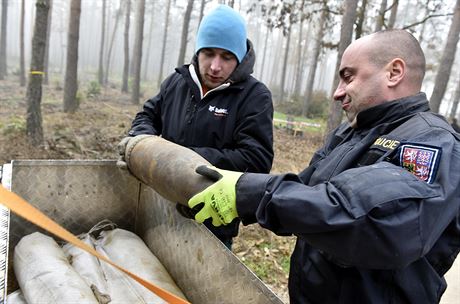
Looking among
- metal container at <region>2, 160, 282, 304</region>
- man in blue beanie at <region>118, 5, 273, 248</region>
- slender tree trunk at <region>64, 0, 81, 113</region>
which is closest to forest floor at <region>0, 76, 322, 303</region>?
slender tree trunk at <region>64, 0, 81, 113</region>

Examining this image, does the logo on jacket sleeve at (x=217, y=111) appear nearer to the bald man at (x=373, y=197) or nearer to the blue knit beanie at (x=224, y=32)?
the blue knit beanie at (x=224, y=32)

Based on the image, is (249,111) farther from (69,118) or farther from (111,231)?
(69,118)

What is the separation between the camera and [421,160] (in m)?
1.17

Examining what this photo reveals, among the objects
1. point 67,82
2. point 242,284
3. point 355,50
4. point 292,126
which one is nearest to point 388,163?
point 355,50

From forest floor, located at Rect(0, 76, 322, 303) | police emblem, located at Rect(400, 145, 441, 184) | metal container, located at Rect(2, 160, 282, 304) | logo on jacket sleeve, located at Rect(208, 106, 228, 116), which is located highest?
police emblem, located at Rect(400, 145, 441, 184)

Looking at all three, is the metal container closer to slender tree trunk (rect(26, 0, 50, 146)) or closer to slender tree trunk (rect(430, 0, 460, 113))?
slender tree trunk (rect(26, 0, 50, 146))

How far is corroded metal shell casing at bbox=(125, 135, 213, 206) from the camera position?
160cm

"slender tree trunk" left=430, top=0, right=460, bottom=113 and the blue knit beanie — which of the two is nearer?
the blue knit beanie

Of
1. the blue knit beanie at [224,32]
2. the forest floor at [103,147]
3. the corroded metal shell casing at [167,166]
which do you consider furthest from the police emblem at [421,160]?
the forest floor at [103,147]

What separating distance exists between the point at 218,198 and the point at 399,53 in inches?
39.6

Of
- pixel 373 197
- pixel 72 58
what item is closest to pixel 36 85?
pixel 72 58

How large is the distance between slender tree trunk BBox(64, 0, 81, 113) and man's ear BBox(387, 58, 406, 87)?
11.4 metres

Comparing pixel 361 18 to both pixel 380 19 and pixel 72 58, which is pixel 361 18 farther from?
pixel 72 58

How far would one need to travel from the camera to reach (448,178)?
1122mm
